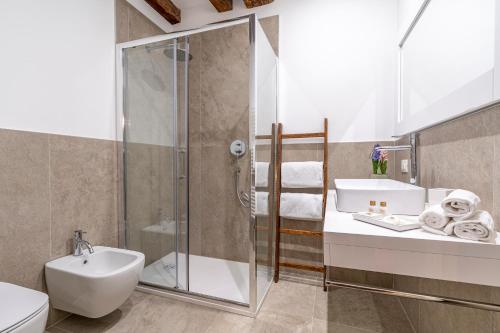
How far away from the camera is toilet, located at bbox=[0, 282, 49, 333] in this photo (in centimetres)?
88

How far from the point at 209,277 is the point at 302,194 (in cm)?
108

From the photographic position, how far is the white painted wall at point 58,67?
1282 millimetres

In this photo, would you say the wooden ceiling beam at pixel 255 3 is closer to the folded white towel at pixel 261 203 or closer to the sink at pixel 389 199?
the folded white towel at pixel 261 203

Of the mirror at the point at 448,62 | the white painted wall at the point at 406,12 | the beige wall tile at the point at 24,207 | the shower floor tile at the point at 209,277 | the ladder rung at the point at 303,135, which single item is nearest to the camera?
the mirror at the point at 448,62

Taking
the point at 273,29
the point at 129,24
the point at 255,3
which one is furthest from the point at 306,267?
the point at 129,24

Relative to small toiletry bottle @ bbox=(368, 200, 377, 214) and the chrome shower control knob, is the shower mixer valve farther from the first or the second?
small toiletry bottle @ bbox=(368, 200, 377, 214)

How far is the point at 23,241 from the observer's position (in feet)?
4.39

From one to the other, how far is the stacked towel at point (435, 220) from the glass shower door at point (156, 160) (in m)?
1.62

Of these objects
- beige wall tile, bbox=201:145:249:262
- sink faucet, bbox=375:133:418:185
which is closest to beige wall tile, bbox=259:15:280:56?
beige wall tile, bbox=201:145:249:262

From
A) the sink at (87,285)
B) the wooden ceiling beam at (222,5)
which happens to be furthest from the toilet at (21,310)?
the wooden ceiling beam at (222,5)

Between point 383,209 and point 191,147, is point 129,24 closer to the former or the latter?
point 191,147

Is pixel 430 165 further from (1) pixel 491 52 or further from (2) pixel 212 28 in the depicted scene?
(2) pixel 212 28

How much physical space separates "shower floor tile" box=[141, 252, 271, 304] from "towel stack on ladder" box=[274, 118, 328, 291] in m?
0.34

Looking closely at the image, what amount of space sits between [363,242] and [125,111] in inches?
77.5
